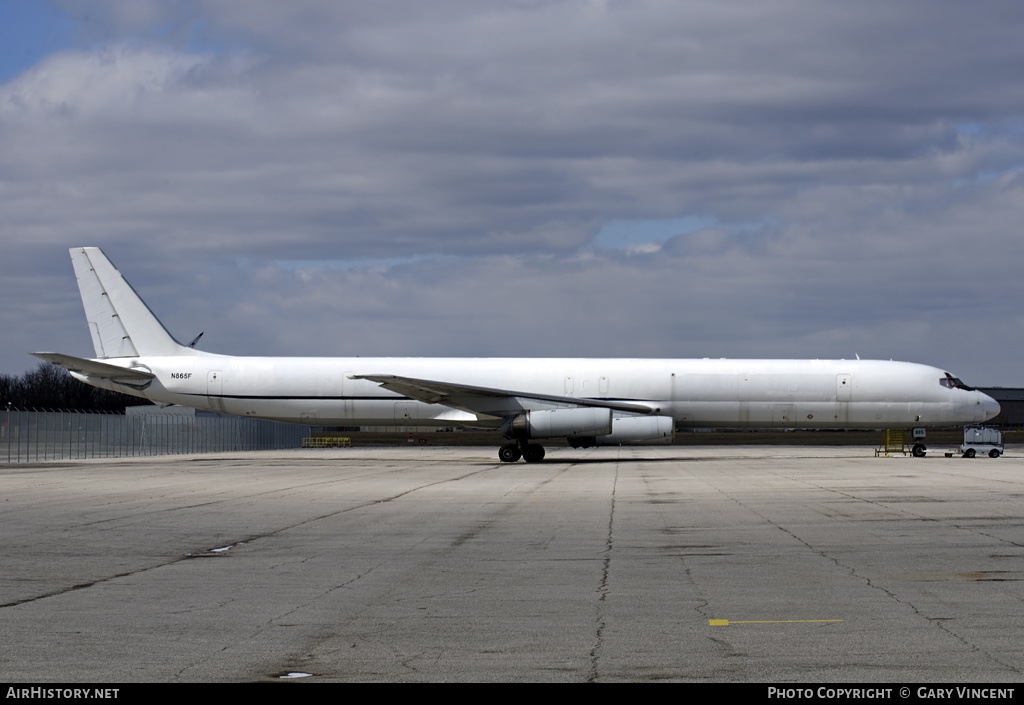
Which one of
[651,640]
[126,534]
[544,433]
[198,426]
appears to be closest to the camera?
[651,640]

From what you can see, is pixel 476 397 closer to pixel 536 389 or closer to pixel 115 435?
pixel 536 389

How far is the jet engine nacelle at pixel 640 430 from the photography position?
34.4m

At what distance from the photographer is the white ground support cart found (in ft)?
136

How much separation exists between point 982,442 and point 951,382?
15.6ft

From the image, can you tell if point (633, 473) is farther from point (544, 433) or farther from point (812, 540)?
point (812, 540)

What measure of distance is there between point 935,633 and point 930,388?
33818 mm

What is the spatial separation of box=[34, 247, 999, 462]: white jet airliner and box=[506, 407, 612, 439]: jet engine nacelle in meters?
0.98

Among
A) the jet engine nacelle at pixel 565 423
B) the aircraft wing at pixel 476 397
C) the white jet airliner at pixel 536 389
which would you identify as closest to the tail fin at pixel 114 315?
the white jet airliner at pixel 536 389

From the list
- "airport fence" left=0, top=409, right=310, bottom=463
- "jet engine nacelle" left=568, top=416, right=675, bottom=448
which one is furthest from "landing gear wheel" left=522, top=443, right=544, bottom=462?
"airport fence" left=0, top=409, right=310, bottom=463

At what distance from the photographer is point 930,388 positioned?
38.4 m

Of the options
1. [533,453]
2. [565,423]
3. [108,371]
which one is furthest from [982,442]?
[108,371]

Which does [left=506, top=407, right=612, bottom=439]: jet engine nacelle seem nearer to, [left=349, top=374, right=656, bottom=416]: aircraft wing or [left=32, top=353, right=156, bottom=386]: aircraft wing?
[left=349, top=374, right=656, bottom=416]: aircraft wing

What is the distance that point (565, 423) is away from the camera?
113 feet
